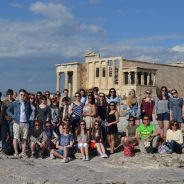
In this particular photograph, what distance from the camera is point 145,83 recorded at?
7962cm

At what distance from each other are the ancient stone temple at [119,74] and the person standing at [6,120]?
61.2 metres

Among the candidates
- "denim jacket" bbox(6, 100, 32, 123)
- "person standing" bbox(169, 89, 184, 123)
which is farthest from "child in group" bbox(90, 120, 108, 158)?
"person standing" bbox(169, 89, 184, 123)

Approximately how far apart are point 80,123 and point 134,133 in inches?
60.9

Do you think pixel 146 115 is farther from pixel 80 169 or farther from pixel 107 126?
pixel 80 169

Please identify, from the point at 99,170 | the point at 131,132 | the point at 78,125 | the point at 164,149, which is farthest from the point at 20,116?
the point at 164,149

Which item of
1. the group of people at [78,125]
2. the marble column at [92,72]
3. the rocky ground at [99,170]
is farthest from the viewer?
the marble column at [92,72]

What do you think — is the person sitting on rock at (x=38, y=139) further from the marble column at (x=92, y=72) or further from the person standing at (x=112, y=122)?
the marble column at (x=92, y=72)

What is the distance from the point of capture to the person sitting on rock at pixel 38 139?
13.6 metres

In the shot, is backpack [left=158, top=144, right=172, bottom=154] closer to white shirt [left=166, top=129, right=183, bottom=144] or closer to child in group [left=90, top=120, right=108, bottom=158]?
white shirt [left=166, top=129, right=183, bottom=144]

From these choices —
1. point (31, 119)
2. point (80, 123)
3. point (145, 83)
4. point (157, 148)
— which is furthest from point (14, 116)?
point (145, 83)

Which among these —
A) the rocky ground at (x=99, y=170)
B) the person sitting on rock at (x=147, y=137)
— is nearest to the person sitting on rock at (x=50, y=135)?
the rocky ground at (x=99, y=170)

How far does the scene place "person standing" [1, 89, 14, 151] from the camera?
13789mm

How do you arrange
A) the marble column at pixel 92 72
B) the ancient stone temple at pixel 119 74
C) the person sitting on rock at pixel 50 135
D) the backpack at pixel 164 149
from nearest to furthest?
the backpack at pixel 164 149 < the person sitting on rock at pixel 50 135 < the ancient stone temple at pixel 119 74 < the marble column at pixel 92 72

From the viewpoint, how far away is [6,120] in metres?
13.9
